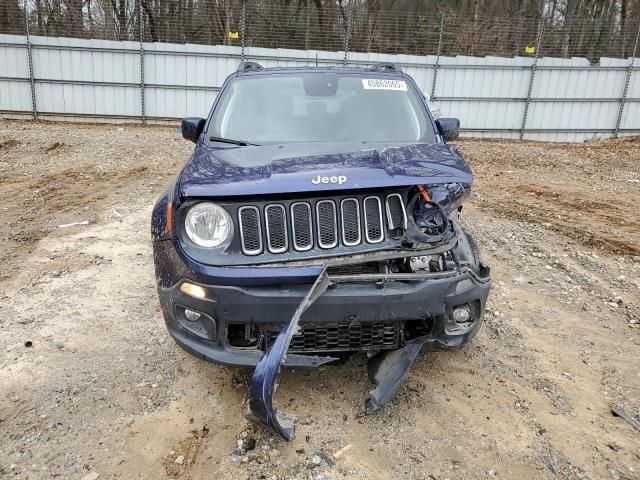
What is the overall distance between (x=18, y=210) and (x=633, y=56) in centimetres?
1626

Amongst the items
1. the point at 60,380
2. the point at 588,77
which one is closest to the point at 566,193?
the point at 60,380

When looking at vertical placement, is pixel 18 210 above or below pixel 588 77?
below

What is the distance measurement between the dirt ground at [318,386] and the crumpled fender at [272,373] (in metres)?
0.25

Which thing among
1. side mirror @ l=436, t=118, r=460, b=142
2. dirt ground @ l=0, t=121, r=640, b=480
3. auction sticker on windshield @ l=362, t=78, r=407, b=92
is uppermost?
auction sticker on windshield @ l=362, t=78, r=407, b=92

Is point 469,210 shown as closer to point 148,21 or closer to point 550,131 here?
point 550,131

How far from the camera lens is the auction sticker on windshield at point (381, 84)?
424cm

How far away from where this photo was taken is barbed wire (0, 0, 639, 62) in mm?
15086

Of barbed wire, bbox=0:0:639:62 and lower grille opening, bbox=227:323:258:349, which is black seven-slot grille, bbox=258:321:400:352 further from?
barbed wire, bbox=0:0:639:62

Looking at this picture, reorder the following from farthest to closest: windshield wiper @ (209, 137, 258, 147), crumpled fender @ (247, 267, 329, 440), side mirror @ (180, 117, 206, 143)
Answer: side mirror @ (180, 117, 206, 143)
windshield wiper @ (209, 137, 258, 147)
crumpled fender @ (247, 267, 329, 440)

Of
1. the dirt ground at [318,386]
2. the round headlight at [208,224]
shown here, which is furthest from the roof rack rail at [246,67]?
the round headlight at [208,224]

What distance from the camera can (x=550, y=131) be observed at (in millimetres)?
15695

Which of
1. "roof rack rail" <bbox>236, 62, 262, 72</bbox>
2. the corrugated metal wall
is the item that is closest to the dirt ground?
"roof rack rail" <bbox>236, 62, 262, 72</bbox>

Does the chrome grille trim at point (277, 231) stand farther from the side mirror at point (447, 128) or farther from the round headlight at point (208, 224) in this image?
the side mirror at point (447, 128)

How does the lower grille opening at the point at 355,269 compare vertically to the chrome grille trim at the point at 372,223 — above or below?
below
